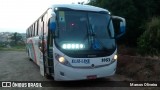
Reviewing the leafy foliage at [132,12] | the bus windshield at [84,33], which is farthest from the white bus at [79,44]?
the leafy foliage at [132,12]

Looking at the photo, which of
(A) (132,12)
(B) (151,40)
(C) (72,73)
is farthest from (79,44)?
(A) (132,12)

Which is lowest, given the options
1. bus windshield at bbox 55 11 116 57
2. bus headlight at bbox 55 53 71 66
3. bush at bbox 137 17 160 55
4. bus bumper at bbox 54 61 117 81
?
bush at bbox 137 17 160 55

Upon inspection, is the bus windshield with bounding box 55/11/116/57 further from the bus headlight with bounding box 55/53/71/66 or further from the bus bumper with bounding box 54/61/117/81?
the bus bumper with bounding box 54/61/117/81

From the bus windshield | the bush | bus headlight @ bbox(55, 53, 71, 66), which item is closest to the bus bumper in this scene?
bus headlight @ bbox(55, 53, 71, 66)

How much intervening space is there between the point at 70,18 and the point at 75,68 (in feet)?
6.29

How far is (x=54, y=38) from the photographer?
34.6ft

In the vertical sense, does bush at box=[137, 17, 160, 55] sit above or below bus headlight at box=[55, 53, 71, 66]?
below

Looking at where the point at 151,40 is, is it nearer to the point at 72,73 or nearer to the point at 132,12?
the point at 132,12

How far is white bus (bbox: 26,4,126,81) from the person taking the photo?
34.0 feet

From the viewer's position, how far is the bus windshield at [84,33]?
34.5 ft

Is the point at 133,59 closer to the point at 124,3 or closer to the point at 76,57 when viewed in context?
the point at 76,57

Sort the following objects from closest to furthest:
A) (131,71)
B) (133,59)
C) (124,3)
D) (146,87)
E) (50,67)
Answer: (146,87)
(50,67)
(131,71)
(133,59)
(124,3)

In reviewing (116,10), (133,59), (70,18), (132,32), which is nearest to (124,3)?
(116,10)

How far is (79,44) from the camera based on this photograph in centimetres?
1056
